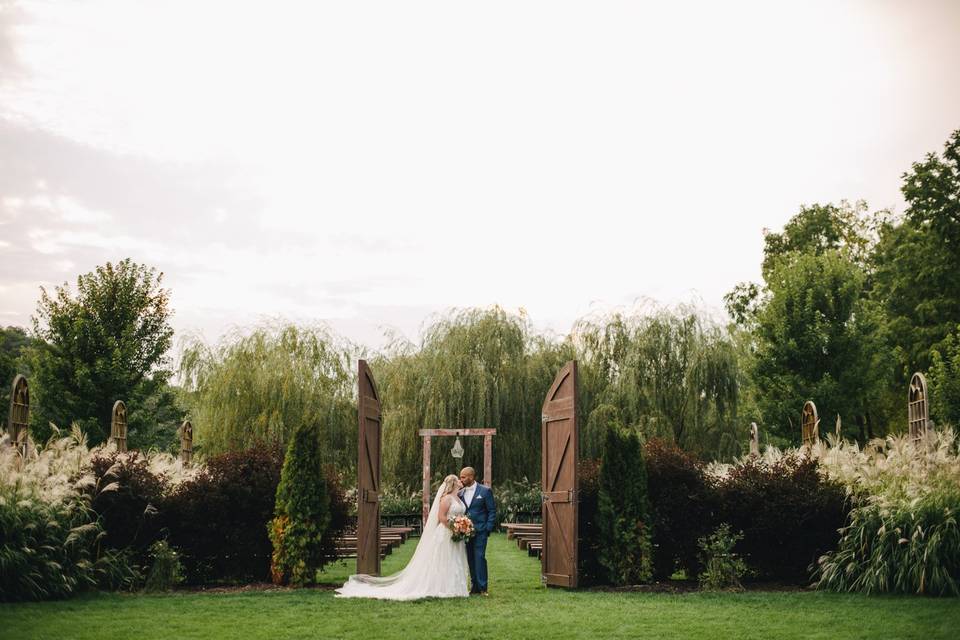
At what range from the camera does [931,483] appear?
11.9 meters

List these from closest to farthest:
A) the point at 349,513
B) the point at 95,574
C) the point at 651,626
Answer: the point at 651,626
the point at 95,574
the point at 349,513

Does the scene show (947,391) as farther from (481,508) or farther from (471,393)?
(481,508)

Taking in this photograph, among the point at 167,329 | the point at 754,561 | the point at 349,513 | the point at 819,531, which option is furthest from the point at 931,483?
the point at 167,329

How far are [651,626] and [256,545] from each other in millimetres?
6400

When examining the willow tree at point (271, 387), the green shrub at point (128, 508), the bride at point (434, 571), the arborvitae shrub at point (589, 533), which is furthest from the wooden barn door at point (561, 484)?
the willow tree at point (271, 387)

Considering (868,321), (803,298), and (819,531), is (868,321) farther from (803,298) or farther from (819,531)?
(819,531)

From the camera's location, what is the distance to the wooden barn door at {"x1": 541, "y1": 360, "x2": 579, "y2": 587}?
1284 cm

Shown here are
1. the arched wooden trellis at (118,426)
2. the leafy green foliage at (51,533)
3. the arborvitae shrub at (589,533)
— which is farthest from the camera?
the arched wooden trellis at (118,426)

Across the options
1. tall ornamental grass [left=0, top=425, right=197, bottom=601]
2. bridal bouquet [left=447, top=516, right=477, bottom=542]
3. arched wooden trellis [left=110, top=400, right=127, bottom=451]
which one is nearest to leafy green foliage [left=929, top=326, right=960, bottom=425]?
bridal bouquet [left=447, top=516, right=477, bottom=542]

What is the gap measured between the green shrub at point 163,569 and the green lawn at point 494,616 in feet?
1.99

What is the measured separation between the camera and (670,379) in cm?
2728

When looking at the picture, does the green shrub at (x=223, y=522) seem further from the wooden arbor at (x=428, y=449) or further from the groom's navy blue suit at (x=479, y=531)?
the wooden arbor at (x=428, y=449)

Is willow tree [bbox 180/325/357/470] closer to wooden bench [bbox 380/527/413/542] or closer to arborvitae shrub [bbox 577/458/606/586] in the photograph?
wooden bench [bbox 380/527/413/542]

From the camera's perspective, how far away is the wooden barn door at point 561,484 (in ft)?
42.1
